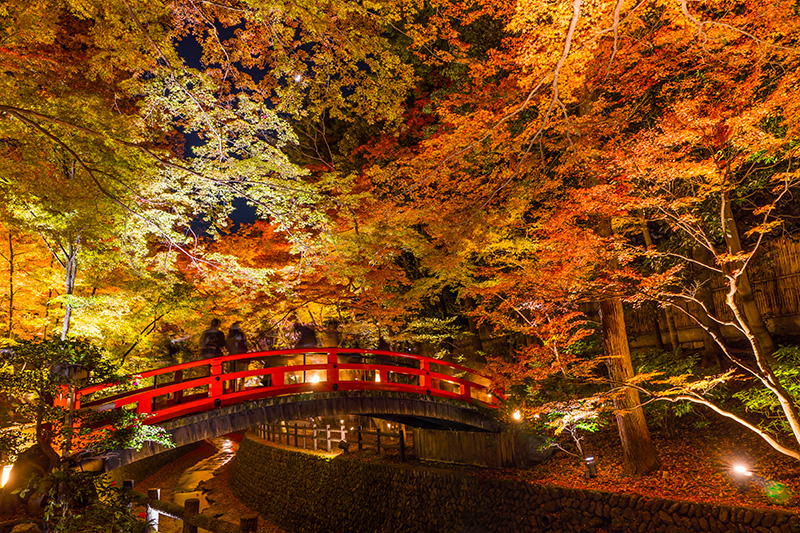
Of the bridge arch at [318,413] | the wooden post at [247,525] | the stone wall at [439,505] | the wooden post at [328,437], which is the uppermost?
the bridge arch at [318,413]

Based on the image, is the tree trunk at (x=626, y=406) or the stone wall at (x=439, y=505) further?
the tree trunk at (x=626, y=406)

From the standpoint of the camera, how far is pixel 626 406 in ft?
28.3

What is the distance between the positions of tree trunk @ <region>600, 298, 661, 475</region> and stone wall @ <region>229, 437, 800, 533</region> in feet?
3.70

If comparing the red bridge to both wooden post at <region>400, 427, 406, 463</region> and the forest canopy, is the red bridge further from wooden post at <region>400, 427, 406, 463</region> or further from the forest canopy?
the forest canopy

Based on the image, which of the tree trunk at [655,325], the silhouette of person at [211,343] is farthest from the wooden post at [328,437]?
the tree trunk at [655,325]

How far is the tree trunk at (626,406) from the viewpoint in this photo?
824 cm

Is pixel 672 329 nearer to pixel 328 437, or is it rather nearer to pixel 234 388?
pixel 328 437

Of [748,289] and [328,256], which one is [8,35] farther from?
[748,289]

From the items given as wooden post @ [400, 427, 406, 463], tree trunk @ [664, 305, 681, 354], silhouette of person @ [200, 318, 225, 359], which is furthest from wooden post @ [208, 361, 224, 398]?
tree trunk @ [664, 305, 681, 354]

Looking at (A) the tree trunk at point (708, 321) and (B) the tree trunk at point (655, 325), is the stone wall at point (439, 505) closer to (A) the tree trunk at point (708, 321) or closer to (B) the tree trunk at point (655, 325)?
(A) the tree trunk at point (708, 321)

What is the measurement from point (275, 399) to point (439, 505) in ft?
15.4

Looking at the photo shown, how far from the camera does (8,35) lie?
26.9ft

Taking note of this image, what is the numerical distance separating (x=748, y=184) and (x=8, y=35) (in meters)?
15.5

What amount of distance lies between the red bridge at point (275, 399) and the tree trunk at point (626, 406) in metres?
3.62
